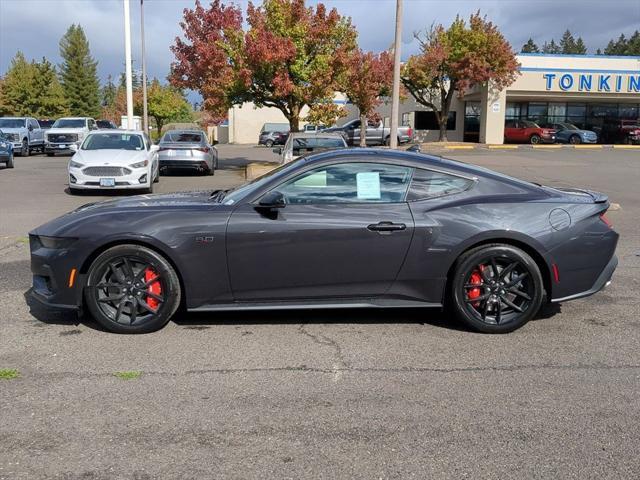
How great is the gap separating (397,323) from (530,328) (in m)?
1.15

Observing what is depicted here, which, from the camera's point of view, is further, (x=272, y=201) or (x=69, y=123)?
(x=69, y=123)

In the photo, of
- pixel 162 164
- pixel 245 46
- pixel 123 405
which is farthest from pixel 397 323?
pixel 245 46

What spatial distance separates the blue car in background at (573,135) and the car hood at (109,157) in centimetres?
3309

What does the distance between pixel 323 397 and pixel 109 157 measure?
12235 millimetres

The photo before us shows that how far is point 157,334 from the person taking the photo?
17.3ft

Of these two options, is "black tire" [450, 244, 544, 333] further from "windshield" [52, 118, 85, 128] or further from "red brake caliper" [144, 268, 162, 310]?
"windshield" [52, 118, 85, 128]

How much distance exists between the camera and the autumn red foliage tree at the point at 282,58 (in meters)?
20.7

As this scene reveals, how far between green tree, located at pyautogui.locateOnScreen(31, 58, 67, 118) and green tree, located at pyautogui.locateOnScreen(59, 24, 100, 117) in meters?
11.0

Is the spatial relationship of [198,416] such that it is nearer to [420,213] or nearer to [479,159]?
[420,213]

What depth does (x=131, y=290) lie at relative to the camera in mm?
5180

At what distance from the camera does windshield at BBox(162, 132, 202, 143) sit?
2096 cm

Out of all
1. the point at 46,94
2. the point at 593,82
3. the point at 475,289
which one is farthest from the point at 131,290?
the point at 46,94

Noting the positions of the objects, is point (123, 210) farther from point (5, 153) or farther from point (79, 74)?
point (79, 74)

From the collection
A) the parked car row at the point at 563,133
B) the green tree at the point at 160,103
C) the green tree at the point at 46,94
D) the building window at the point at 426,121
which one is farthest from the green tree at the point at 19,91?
the parked car row at the point at 563,133
